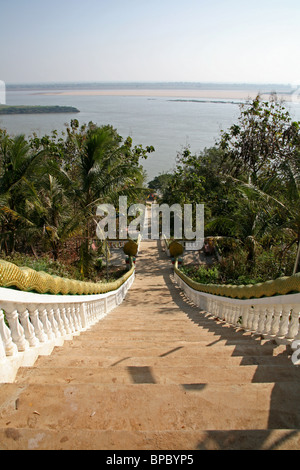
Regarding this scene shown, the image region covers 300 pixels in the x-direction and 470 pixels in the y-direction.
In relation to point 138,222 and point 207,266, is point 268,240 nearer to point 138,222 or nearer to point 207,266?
point 207,266

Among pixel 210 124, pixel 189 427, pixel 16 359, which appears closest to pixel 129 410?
pixel 189 427

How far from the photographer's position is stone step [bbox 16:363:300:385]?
7.67ft

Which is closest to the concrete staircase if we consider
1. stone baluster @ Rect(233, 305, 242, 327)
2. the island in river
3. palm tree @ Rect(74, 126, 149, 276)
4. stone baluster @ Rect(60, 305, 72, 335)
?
stone baluster @ Rect(60, 305, 72, 335)

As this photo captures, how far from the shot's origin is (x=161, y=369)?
2.64 metres

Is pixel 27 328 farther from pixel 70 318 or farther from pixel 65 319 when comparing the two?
pixel 70 318

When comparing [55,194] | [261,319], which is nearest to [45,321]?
[261,319]

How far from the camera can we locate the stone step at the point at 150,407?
5.59 feet

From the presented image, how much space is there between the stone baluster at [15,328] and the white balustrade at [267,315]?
7.91ft

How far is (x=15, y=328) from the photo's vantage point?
2.37 metres

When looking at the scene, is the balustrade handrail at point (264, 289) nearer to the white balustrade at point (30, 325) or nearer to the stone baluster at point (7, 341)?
the white balustrade at point (30, 325)

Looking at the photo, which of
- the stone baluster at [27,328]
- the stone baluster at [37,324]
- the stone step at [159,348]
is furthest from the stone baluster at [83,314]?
the stone baluster at [27,328]

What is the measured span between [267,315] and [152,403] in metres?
2.27

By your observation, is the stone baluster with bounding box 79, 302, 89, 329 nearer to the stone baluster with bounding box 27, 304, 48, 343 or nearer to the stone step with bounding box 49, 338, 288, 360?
the stone step with bounding box 49, 338, 288, 360
